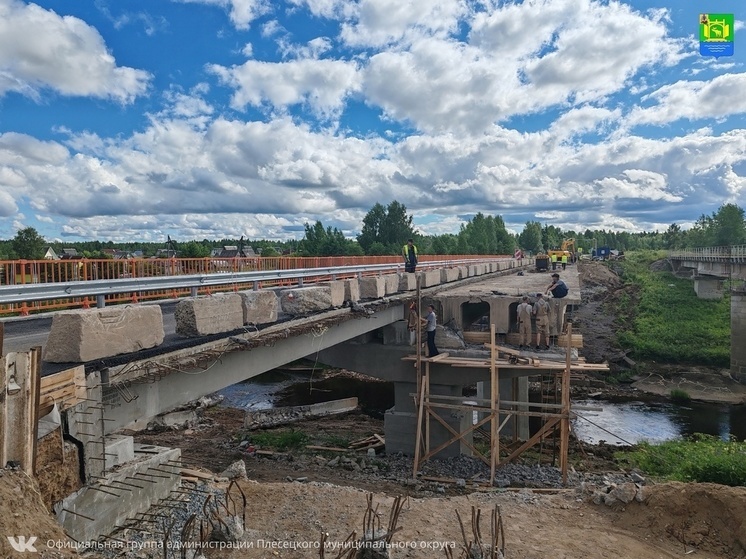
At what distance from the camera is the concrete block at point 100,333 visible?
227 inches

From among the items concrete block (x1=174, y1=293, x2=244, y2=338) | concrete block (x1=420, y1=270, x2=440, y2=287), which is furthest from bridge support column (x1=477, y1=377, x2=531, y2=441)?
concrete block (x1=174, y1=293, x2=244, y2=338)

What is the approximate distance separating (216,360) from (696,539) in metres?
7.85

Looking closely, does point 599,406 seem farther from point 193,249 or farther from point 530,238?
point 530,238

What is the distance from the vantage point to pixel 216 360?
8.16 m

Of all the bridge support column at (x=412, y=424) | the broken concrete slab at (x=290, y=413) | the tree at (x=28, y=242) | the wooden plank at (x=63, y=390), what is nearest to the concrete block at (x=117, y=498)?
the wooden plank at (x=63, y=390)

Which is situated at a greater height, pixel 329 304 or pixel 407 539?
pixel 329 304

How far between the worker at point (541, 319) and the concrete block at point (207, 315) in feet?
34.6

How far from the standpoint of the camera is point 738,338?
32.5 metres

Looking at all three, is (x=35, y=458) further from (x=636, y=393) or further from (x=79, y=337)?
(x=636, y=393)

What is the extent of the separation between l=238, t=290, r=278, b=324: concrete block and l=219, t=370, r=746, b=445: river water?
14.5 meters

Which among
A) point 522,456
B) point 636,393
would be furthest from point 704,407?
point 522,456

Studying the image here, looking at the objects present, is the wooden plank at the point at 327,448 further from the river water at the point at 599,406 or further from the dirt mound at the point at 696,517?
the dirt mound at the point at 696,517

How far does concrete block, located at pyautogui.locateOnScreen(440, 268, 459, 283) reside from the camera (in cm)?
2177

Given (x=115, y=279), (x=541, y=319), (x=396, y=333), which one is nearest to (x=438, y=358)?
(x=396, y=333)
